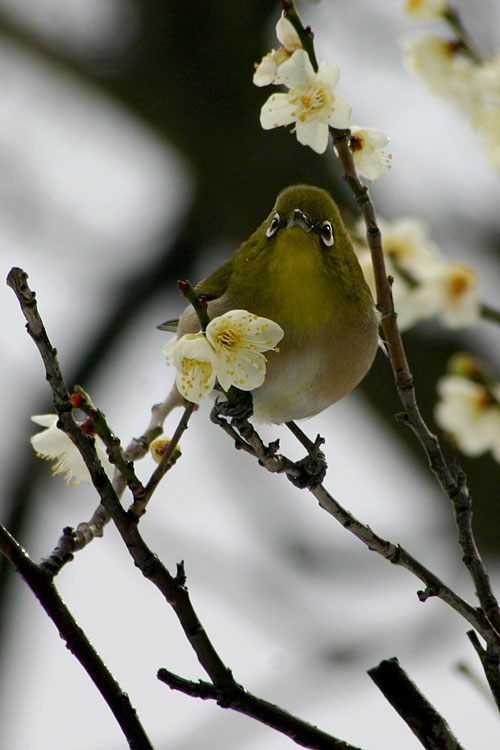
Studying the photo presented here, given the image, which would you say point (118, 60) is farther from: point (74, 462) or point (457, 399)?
point (74, 462)

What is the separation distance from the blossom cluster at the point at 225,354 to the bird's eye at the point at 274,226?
0.71 m

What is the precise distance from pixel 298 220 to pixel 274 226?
8cm

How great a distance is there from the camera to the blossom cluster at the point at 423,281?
308 centimetres

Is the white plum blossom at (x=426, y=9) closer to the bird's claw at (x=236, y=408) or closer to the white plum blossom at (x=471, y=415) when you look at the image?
the white plum blossom at (x=471, y=415)

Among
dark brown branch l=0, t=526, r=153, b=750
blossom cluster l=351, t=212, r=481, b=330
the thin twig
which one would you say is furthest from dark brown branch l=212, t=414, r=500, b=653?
blossom cluster l=351, t=212, r=481, b=330

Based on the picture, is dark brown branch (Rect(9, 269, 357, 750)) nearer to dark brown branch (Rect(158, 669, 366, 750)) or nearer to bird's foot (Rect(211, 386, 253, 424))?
dark brown branch (Rect(158, 669, 366, 750))

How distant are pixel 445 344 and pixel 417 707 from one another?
135 inches

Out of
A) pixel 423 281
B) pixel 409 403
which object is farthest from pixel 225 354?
pixel 423 281

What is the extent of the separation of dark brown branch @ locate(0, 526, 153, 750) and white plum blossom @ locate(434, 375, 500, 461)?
5.59ft

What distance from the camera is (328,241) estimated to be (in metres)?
2.60

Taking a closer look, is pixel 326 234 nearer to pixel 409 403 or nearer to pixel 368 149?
pixel 368 149

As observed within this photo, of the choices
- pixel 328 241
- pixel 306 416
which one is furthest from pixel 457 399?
pixel 328 241

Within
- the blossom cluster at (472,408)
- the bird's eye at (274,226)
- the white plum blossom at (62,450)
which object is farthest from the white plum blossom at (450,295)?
the white plum blossom at (62,450)

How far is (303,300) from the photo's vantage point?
8.38 feet
